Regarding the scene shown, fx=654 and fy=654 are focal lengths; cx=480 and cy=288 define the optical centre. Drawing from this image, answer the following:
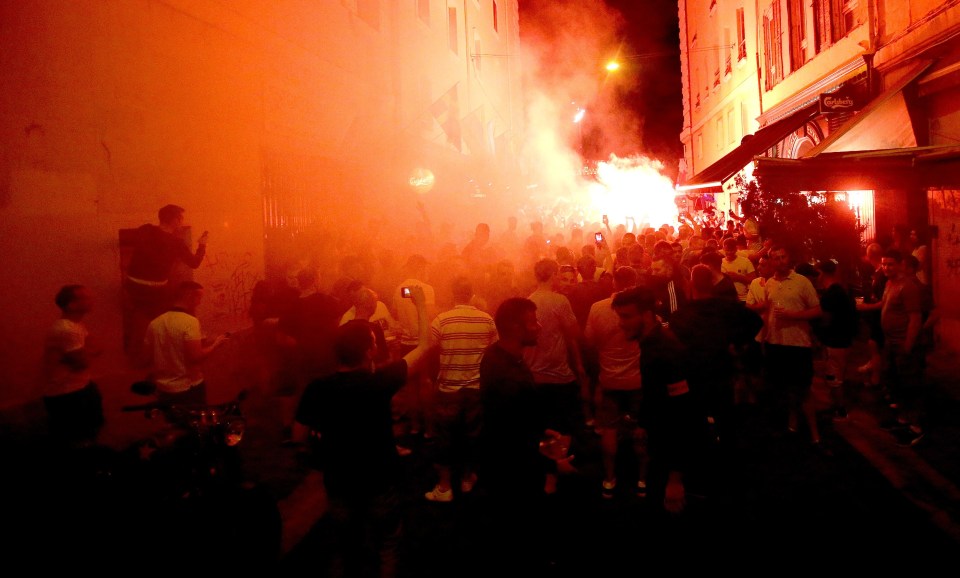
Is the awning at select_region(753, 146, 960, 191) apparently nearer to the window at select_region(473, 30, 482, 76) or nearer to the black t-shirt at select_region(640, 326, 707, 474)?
the black t-shirt at select_region(640, 326, 707, 474)

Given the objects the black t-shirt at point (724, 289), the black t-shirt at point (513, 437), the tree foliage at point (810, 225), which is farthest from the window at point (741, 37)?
the black t-shirt at point (513, 437)

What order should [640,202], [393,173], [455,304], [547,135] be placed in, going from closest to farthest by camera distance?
[455,304], [393,173], [640,202], [547,135]

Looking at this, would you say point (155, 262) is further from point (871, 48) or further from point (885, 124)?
point (871, 48)

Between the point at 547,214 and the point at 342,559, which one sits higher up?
the point at 547,214

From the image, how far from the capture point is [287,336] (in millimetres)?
6547

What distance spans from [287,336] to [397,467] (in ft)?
10.6

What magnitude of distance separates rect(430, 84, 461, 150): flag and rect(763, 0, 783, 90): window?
9.43 meters

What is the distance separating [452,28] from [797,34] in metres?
9.66

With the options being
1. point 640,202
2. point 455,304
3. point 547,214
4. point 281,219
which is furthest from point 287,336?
point 640,202

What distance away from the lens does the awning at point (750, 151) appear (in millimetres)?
12828

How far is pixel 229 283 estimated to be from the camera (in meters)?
8.96

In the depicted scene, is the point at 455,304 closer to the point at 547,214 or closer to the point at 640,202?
the point at 547,214

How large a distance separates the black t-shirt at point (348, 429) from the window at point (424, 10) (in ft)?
49.4

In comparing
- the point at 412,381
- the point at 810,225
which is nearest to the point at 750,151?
the point at 810,225
